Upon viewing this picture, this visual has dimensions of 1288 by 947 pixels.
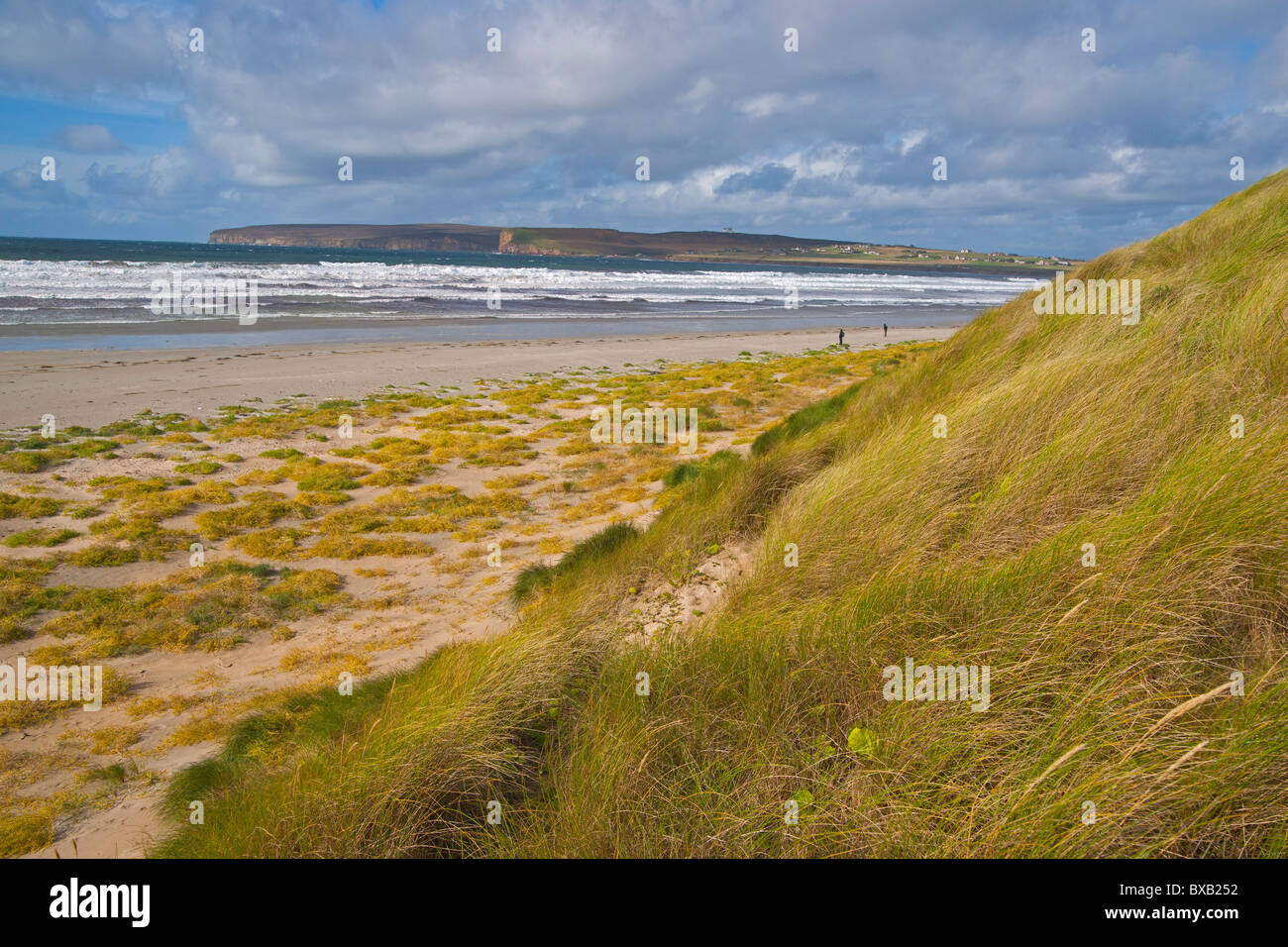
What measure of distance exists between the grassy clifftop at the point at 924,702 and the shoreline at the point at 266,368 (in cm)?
1405

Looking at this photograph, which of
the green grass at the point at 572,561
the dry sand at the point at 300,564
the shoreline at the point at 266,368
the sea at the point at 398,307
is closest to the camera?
the dry sand at the point at 300,564

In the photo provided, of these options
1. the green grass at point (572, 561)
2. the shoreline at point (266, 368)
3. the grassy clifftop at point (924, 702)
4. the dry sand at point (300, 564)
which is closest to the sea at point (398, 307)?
the shoreline at point (266, 368)

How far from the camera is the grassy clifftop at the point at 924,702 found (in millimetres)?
2492

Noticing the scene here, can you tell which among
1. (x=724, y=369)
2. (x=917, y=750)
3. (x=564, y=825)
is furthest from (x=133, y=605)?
(x=724, y=369)

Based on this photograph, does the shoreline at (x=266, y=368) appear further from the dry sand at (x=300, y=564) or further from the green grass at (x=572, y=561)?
the green grass at (x=572, y=561)

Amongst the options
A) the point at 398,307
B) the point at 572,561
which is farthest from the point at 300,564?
the point at 398,307

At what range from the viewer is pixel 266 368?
20594 millimetres

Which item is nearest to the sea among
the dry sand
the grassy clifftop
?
the dry sand

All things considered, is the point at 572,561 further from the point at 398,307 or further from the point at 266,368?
the point at 398,307

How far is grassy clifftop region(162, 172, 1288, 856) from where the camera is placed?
249 cm

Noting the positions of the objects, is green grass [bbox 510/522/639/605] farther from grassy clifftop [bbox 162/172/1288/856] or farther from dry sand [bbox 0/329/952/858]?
grassy clifftop [bbox 162/172/1288/856]
